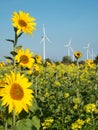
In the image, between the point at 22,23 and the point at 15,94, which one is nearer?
the point at 15,94

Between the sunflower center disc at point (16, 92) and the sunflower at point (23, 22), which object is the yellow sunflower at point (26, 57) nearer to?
the sunflower at point (23, 22)

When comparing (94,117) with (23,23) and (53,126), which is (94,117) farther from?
(23,23)

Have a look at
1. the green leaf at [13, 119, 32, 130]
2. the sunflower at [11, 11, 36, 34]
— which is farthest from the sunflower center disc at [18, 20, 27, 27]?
the green leaf at [13, 119, 32, 130]

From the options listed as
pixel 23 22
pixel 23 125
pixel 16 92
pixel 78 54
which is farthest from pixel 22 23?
pixel 78 54

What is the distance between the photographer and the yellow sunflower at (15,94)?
390 cm

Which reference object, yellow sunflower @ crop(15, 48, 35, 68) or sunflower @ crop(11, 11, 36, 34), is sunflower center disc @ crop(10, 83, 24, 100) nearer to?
sunflower @ crop(11, 11, 36, 34)

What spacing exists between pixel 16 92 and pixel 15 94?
1.6 inches

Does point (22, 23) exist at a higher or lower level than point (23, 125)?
higher

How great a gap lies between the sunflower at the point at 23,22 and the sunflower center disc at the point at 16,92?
124 cm

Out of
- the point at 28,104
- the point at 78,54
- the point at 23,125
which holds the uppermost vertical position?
the point at 78,54

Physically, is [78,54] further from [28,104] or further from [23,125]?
[28,104]

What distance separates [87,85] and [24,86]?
709cm

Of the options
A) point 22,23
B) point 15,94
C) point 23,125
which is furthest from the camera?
point 22,23

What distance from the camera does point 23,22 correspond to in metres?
5.44
